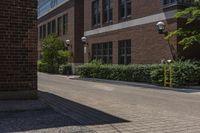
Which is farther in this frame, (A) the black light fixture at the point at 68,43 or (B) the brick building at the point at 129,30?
(A) the black light fixture at the point at 68,43

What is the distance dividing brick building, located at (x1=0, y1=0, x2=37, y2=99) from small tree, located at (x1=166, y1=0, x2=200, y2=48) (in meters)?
13.9

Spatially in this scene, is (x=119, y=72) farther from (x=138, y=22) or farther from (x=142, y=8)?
(x=142, y=8)

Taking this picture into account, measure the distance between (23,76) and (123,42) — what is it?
22313mm

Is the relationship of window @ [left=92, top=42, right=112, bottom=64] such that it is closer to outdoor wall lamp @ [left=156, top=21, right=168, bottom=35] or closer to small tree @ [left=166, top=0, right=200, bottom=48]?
outdoor wall lamp @ [left=156, top=21, right=168, bottom=35]

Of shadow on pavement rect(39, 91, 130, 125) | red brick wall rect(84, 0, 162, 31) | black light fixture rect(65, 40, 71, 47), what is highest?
red brick wall rect(84, 0, 162, 31)

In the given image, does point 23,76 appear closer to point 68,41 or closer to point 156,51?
point 156,51

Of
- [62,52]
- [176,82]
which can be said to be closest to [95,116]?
[176,82]

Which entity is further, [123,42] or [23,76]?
[123,42]

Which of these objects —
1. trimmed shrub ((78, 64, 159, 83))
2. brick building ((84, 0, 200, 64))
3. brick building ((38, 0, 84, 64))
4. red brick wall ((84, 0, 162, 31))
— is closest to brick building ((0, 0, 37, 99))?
trimmed shrub ((78, 64, 159, 83))

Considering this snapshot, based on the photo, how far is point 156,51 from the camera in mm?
28406

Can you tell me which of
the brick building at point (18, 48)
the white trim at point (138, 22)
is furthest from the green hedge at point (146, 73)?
the brick building at point (18, 48)

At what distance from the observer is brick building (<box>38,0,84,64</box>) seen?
45.8 m

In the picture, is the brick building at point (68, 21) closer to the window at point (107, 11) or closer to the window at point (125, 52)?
the window at point (107, 11)

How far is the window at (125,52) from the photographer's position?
32.9m
